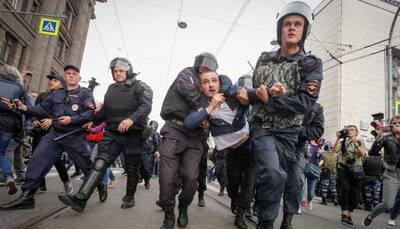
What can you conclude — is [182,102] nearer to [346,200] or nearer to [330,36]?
[346,200]

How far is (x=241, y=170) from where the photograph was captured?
3.46 meters

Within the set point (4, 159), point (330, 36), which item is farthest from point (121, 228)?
point (330, 36)

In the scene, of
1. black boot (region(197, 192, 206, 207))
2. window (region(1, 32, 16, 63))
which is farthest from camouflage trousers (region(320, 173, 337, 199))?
window (region(1, 32, 16, 63))

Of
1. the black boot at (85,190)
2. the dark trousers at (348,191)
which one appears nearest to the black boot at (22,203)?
the black boot at (85,190)

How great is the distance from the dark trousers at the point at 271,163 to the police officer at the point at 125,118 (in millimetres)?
1751

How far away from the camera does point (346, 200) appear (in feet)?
15.6

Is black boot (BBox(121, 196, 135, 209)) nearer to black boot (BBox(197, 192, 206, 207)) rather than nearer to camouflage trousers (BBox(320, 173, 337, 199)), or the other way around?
→ black boot (BBox(197, 192, 206, 207))

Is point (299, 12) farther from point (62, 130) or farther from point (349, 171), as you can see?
point (349, 171)

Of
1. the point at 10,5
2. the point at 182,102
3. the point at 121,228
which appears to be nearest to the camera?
the point at 121,228

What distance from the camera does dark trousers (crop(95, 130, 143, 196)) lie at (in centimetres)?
346

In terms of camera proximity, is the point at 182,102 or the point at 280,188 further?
the point at 182,102

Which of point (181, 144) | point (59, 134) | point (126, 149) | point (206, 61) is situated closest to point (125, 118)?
point (126, 149)

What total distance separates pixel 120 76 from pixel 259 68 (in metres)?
2.06

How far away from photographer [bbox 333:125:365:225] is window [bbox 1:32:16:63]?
58.7 feet
